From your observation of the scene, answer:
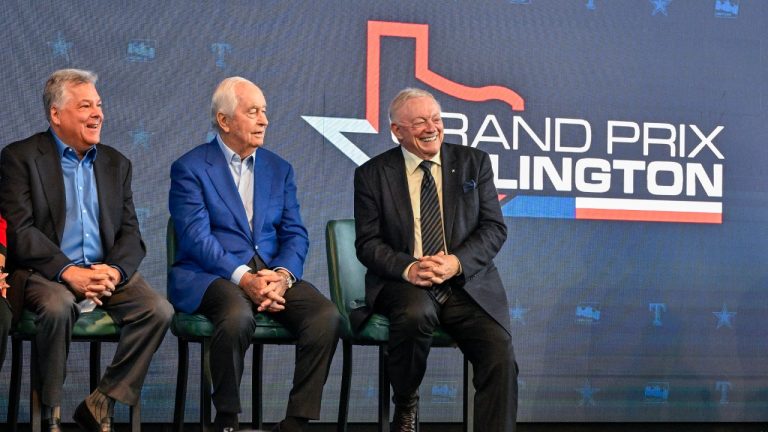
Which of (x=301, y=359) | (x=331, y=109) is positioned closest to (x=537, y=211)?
(x=331, y=109)

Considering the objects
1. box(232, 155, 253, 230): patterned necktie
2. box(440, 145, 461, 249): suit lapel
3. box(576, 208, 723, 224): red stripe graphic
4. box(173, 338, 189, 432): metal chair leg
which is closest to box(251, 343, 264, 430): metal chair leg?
box(173, 338, 189, 432): metal chair leg

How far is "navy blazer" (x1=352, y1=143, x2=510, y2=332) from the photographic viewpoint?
3.99 metres

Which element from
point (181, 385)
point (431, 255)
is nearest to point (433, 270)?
point (431, 255)

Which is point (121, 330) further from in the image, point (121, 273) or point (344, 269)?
point (344, 269)

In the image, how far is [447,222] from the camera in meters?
4.10

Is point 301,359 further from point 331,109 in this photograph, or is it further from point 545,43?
point 545,43

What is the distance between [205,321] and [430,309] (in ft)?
2.68

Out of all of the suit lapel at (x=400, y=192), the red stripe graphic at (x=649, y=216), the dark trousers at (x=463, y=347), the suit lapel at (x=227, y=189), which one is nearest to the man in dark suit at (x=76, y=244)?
the suit lapel at (x=227, y=189)

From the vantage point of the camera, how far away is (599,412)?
17.4 ft

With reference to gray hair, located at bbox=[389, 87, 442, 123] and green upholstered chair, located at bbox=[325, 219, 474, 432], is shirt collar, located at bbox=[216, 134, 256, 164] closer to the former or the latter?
green upholstered chair, located at bbox=[325, 219, 474, 432]

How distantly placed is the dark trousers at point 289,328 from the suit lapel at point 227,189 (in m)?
0.28

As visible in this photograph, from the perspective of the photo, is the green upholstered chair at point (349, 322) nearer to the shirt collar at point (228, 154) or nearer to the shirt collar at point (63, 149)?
the shirt collar at point (228, 154)

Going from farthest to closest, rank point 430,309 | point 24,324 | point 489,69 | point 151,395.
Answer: point 489,69 < point 151,395 < point 430,309 < point 24,324

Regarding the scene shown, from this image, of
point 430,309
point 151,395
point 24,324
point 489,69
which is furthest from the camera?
point 489,69
